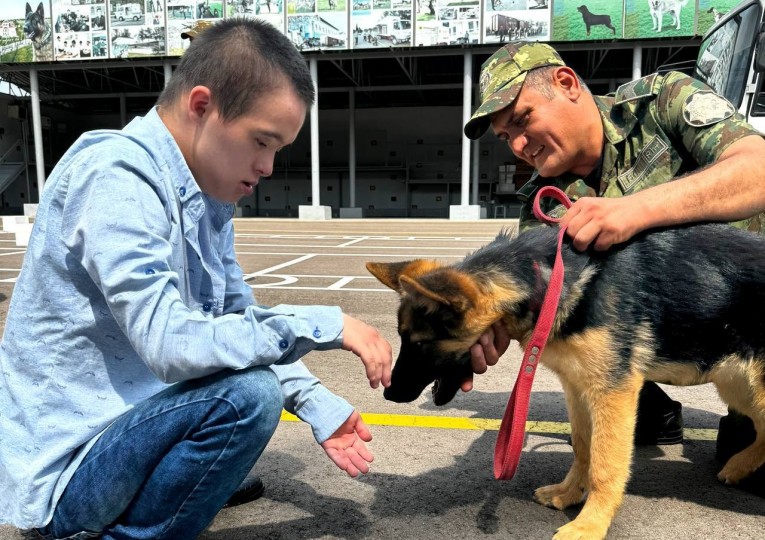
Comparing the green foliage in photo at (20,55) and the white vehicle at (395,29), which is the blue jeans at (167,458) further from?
the green foliage in photo at (20,55)

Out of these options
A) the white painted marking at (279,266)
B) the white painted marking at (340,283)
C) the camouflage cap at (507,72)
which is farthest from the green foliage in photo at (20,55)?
the camouflage cap at (507,72)

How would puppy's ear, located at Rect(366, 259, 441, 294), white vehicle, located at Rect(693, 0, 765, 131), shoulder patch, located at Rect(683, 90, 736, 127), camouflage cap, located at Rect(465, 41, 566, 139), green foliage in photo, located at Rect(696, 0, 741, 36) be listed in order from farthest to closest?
1. green foliage in photo, located at Rect(696, 0, 741, 36)
2. white vehicle, located at Rect(693, 0, 765, 131)
3. camouflage cap, located at Rect(465, 41, 566, 139)
4. shoulder patch, located at Rect(683, 90, 736, 127)
5. puppy's ear, located at Rect(366, 259, 441, 294)

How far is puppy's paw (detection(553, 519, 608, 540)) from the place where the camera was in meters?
2.23

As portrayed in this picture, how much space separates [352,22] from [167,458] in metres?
30.5

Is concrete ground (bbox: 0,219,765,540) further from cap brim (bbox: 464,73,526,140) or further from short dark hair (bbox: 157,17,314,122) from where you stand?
cap brim (bbox: 464,73,526,140)

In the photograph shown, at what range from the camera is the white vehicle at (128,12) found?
98.3ft

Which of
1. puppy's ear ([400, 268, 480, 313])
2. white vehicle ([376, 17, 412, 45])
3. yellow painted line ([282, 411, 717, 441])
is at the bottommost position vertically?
yellow painted line ([282, 411, 717, 441])

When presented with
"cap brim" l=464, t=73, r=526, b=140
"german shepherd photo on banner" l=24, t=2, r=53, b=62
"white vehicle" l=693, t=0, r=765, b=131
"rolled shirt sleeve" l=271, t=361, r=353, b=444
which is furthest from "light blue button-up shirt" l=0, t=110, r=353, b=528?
"german shepherd photo on banner" l=24, t=2, r=53, b=62

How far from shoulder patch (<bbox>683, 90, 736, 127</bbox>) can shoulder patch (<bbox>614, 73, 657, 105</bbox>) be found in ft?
0.88

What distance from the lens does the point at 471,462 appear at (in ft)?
9.75

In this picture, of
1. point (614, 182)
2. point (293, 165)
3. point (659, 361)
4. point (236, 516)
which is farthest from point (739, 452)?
point (293, 165)

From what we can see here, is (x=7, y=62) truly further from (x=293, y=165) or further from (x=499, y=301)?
(x=499, y=301)

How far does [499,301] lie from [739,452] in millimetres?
1627

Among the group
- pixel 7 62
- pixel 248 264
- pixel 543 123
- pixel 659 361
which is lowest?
pixel 248 264
